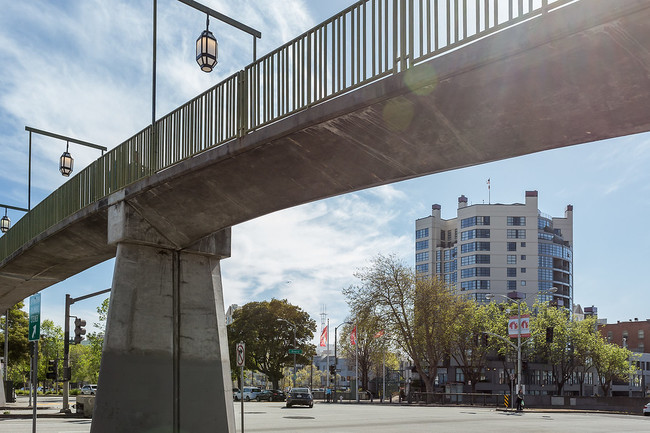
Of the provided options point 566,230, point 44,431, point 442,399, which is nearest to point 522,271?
point 566,230

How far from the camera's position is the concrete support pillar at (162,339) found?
13.1 m

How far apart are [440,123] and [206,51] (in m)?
5.71

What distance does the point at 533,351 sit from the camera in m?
75.6

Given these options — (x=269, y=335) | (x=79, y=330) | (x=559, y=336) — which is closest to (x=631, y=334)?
(x=559, y=336)

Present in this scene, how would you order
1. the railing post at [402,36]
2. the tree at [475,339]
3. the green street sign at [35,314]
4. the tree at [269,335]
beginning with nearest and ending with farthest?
the railing post at [402,36]
the green street sign at [35,314]
the tree at [475,339]
the tree at [269,335]

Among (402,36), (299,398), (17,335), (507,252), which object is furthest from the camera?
(507,252)

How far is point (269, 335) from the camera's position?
72125 millimetres

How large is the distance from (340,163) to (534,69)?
427 centimetres

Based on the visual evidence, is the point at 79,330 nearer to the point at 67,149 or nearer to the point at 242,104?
the point at 67,149

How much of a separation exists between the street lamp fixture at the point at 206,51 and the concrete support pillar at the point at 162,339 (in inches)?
157

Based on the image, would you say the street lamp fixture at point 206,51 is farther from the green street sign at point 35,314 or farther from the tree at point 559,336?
the tree at point 559,336

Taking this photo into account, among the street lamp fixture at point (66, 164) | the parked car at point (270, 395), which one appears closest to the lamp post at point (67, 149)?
the street lamp fixture at point (66, 164)

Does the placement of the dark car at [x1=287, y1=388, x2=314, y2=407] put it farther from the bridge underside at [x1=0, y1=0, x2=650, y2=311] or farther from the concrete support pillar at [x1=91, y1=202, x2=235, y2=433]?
the bridge underside at [x1=0, y1=0, x2=650, y2=311]

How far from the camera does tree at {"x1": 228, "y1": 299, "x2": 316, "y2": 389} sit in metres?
71.4
